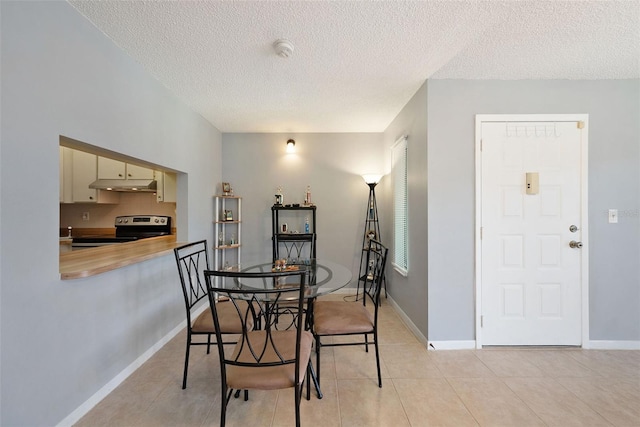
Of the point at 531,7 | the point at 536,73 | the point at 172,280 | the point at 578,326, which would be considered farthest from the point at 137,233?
the point at 578,326

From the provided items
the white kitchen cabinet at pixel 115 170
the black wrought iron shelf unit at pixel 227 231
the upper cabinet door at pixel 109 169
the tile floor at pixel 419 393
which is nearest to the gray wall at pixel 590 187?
the tile floor at pixel 419 393

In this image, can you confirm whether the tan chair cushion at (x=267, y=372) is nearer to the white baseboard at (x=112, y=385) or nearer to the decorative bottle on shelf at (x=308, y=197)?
the white baseboard at (x=112, y=385)

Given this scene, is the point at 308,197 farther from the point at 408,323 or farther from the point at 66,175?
the point at 66,175

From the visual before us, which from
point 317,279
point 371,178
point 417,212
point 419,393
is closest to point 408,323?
point 419,393

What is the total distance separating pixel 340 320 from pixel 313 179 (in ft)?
8.26

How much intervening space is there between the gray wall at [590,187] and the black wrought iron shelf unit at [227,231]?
2705 millimetres

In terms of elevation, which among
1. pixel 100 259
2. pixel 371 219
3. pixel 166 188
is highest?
pixel 166 188

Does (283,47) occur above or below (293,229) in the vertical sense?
above

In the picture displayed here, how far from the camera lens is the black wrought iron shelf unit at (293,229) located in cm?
379

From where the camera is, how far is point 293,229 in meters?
3.99

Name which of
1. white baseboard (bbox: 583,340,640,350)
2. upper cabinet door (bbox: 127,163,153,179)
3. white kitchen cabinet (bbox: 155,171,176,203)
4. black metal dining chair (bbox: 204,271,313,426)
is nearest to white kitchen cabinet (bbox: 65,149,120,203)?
upper cabinet door (bbox: 127,163,153,179)

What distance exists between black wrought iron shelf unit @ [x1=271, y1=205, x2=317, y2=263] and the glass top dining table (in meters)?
1.22

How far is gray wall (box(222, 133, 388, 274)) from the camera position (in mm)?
3969

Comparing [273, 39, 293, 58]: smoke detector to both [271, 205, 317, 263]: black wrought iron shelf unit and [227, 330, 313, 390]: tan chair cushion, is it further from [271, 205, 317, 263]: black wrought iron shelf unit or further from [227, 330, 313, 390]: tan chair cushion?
[271, 205, 317, 263]: black wrought iron shelf unit
